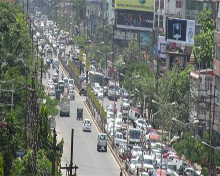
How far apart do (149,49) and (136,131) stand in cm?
6334

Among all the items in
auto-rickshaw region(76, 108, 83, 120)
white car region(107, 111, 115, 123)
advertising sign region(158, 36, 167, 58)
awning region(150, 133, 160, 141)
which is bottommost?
auto-rickshaw region(76, 108, 83, 120)

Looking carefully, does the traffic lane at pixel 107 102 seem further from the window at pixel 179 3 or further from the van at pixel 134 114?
the window at pixel 179 3

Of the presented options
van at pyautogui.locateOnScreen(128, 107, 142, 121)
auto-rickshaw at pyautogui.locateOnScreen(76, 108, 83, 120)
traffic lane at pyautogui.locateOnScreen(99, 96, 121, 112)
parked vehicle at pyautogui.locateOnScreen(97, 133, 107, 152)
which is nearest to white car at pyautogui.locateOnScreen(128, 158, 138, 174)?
parked vehicle at pyautogui.locateOnScreen(97, 133, 107, 152)

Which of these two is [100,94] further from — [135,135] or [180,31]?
[135,135]

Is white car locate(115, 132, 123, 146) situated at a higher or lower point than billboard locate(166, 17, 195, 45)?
lower

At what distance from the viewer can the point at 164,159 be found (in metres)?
124

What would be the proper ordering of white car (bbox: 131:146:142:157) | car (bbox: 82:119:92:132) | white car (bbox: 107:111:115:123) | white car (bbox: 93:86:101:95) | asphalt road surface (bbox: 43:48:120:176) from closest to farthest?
1. asphalt road surface (bbox: 43:48:120:176)
2. white car (bbox: 131:146:142:157)
3. car (bbox: 82:119:92:132)
4. white car (bbox: 107:111:115:123)
5. white car (bbox: 93:86:101:95)

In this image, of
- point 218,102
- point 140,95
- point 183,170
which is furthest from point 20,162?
point 140,95

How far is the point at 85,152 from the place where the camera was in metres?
135

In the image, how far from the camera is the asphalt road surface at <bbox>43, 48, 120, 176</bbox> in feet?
405

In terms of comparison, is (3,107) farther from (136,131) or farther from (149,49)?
(149,49)

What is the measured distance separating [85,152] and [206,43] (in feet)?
88.0

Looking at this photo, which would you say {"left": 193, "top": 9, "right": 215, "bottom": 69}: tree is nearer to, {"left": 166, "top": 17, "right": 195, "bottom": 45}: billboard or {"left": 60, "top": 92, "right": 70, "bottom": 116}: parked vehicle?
{"left": 166, "top": 17, "right": 195, "bottom": 45}: billboard

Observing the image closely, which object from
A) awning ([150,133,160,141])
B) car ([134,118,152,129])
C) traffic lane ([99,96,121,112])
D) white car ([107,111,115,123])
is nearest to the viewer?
awning ([150,133,160,141])
